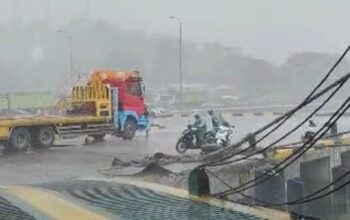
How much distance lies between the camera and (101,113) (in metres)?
18.3

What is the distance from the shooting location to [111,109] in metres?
18.5

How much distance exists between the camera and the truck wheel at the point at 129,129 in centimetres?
1898

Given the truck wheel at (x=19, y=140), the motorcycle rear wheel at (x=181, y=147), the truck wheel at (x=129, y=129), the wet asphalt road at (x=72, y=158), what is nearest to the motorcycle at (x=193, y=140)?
the motorcycle rear wheel at (x=181, y=147)

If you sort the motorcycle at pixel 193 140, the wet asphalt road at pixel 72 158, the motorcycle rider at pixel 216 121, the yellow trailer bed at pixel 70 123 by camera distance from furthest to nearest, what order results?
the yellow trailer bed at pixel 70 123 < the motorcycle rider at pixel 216 121 < the motorcycle at pixel 193 140 < the wet asphalt road at pixel 72 158

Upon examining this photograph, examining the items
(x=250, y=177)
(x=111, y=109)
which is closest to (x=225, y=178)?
(x=250, y=177)

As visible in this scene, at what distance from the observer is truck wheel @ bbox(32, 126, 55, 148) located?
52.4ft

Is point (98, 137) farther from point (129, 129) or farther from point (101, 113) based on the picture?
point (129, 129)

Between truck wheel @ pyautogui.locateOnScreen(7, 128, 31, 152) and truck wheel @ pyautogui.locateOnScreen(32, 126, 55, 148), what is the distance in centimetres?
25

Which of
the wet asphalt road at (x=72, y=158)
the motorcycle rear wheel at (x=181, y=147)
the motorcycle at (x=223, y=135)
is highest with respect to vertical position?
the motorcycle at (x=223, y=135)

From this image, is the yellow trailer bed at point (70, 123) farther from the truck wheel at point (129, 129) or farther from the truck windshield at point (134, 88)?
the truck windshield at point (134, 88)

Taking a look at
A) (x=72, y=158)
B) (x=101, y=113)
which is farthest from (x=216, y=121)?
(x=101, y=113)

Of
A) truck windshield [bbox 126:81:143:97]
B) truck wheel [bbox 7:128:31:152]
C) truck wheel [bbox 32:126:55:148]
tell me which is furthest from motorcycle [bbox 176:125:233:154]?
truck windshield [bbox 126:81:143:97]

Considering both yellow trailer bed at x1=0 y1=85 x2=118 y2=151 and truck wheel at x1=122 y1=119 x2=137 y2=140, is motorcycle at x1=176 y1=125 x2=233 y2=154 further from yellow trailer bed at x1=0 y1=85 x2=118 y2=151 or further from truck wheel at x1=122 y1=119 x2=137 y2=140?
truck wheel at x1=122 y1=119 x2=137 y2=140

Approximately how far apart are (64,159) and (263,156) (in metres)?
4.58
